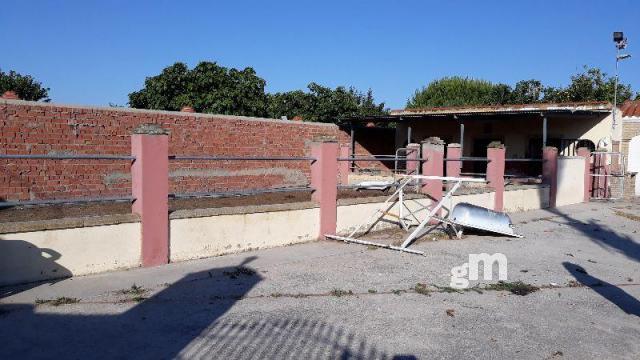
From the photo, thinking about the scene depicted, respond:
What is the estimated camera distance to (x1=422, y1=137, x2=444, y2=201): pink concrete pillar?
1021cm

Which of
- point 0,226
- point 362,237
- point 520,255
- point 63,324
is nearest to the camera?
point 63,324

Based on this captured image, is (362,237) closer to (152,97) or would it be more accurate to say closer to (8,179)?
(8,179)

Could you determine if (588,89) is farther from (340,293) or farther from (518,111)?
(340,293)

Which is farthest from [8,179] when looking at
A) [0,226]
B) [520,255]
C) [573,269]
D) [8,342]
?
[573,269]

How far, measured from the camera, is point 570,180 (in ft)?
52.3

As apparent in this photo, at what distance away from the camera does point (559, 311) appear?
5.34 meters

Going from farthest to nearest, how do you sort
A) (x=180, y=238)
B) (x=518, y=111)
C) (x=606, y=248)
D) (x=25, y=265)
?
(x=518, y=111), (x=606, y=248), (x=180, y=238), (x=25, y=265)

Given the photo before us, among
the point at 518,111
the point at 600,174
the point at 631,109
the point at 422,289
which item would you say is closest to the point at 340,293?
the point at 422,289

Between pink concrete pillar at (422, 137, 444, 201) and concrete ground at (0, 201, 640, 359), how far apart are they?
9.10 ft

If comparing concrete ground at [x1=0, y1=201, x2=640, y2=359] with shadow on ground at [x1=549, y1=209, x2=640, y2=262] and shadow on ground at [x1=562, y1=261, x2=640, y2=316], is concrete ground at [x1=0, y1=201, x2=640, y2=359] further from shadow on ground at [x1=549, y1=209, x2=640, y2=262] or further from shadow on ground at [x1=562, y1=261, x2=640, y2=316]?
shadow on ground at [x1=549, y1=209, x2=640, y2=262]

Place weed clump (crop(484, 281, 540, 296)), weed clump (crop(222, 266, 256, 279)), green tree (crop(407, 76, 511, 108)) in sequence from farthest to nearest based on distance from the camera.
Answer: green tree (crop(407, 76, 511, 108)) < weed clump (crop(222, 266, 256, 279)) < weed clump (crop(484, 281, 540, 296))

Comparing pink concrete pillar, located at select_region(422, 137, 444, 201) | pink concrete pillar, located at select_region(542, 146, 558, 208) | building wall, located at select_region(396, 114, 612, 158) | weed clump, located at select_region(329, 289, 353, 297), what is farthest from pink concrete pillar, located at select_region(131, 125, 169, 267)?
building wall, located at select_region(396, 114, 612, 158)

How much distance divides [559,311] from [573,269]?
2.22 metres

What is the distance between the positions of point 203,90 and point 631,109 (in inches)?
696
